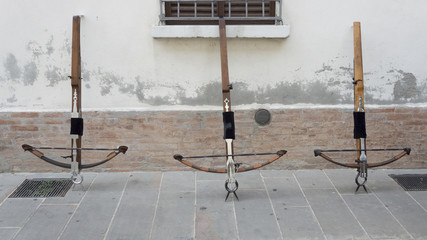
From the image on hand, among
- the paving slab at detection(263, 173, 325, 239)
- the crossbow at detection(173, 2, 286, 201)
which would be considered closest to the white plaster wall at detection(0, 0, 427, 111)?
the crossbow at detection(173, 2, 286, 201)

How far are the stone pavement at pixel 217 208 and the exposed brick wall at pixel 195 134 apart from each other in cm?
19

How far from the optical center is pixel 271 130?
5633mm

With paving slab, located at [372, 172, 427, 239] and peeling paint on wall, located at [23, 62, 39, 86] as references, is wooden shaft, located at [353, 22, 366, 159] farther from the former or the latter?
peeling paint on wall, located at [23, 62, 39, 86]

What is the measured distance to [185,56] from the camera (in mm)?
5438

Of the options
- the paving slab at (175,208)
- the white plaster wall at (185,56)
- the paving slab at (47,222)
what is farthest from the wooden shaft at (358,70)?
the paving slab at (47,222)

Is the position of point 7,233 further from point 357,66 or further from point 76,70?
point 357,66

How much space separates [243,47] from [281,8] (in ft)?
2.01

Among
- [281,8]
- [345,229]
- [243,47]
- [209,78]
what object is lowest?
[345,229]

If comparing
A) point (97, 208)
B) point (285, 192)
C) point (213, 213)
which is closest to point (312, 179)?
point (285, 192)

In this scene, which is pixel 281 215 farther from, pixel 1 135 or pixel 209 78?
pixel 1 135

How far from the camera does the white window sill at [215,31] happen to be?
527 centimetres

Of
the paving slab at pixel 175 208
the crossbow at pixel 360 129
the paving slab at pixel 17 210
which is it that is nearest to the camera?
the paving slab at pixel 175 208

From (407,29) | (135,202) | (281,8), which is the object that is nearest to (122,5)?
(281,8)

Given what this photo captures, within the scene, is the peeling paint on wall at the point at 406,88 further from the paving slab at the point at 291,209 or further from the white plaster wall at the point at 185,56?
the paving slab at the point at 291,209
